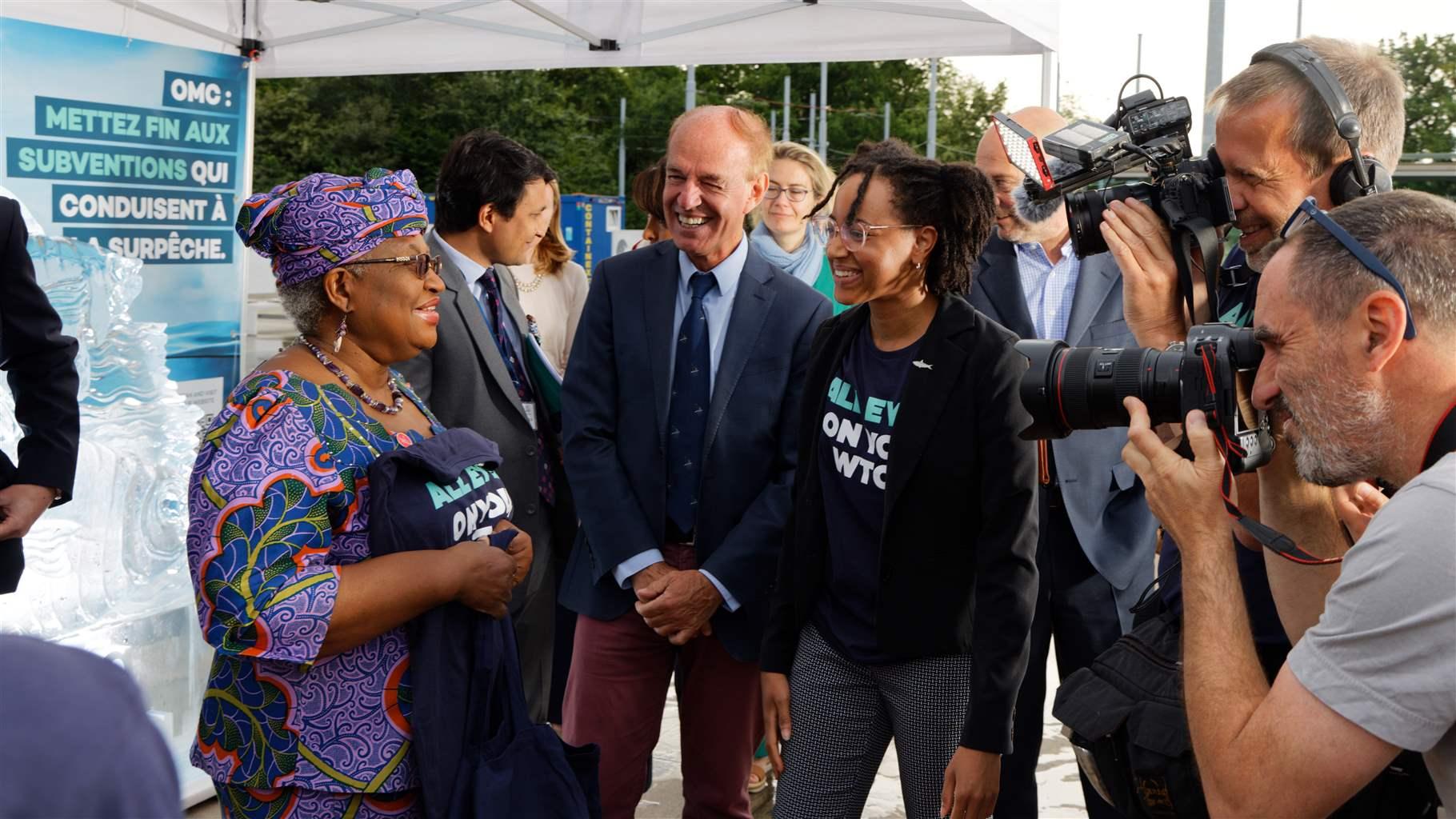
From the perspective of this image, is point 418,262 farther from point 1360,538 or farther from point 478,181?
point 1360,538

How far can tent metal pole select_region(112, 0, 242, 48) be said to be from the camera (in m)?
3.87

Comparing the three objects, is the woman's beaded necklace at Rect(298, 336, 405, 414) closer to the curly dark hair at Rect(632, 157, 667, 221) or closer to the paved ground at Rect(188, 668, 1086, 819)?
the paved ground at Rect(188, 668, 1086, 819)

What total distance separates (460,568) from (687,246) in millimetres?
1292

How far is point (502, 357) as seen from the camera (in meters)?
3.79

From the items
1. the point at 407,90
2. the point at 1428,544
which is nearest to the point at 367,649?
the point at 1428,544

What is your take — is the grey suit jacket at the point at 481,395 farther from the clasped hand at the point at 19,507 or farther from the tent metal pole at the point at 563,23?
the tent metal pole at the point at 563,23

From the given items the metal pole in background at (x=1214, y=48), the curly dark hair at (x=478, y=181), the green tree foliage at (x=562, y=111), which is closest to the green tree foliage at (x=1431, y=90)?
the green tree foliage at (x=562, y=111)

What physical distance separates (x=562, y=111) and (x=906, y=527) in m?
38.3

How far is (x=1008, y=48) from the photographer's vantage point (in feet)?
16.2

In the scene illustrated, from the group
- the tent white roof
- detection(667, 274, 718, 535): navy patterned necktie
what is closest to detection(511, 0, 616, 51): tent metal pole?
the tent white roof

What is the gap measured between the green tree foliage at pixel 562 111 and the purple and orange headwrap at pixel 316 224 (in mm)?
17076

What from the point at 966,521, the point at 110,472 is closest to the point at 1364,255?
the point at 966,521

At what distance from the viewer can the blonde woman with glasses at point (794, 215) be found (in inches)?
220

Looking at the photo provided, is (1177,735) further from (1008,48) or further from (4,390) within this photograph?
(1008,48)
